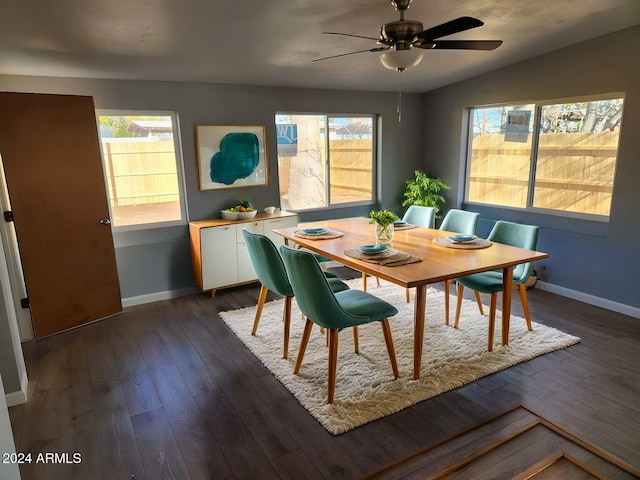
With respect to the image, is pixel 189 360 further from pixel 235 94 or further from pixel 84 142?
pixel 235 94

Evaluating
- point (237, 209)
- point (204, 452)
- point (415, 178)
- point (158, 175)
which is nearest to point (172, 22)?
point (158, 175)

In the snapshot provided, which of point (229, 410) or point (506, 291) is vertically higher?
point (506, 291)

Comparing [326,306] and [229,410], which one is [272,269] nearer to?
[326,306]

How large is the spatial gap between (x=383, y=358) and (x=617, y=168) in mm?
2743

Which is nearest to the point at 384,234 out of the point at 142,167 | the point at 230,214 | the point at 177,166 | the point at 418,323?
the point at 418,323

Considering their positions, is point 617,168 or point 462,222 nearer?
point 617,168

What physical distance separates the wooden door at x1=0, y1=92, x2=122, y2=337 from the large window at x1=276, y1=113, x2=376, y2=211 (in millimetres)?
1990

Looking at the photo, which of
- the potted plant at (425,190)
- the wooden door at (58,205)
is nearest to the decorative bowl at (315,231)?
the wooden door at (58,205)

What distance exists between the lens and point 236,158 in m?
4.53

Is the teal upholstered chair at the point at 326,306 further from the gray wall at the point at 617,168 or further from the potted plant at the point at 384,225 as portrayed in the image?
the gray wall at the point at 617,168

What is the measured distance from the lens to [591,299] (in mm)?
3990

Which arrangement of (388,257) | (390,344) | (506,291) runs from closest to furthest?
(390,344), (388,257), (506,291)

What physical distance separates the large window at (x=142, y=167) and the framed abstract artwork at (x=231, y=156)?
262 millimetres

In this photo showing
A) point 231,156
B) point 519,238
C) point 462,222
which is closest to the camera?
point 519,238
